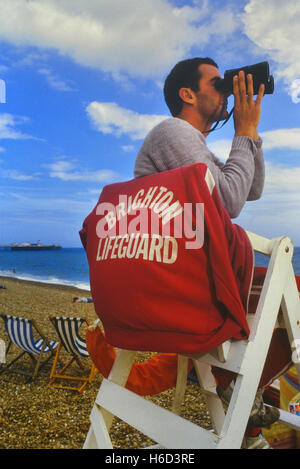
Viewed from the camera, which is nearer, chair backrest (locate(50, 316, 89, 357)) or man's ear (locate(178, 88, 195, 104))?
man's ear (locate(178, 88, 195, 104))

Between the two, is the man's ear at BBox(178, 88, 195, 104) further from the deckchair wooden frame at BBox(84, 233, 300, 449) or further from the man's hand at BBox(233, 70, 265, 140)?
the deckchair wooden frame at BBox(84, 233, 300, 449)

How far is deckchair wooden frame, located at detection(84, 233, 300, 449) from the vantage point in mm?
1059

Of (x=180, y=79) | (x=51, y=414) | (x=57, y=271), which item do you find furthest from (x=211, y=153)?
(x=57, y=271)

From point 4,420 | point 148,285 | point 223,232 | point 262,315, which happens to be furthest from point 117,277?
point 4,420

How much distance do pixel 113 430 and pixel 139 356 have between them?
3248 mm

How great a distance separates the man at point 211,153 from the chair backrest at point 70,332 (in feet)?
12.3

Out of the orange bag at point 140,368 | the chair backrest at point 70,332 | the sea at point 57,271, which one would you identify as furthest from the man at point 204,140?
the sea at point 57,271

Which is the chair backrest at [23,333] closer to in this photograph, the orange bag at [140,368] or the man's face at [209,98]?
the orange bag at [140,368]

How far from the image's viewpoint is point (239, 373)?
1081mm

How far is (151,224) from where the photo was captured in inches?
44.6

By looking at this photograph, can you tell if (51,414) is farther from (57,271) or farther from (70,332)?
(57,271)

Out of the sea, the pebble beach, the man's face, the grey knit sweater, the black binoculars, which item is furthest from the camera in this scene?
the sea

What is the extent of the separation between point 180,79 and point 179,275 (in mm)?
952

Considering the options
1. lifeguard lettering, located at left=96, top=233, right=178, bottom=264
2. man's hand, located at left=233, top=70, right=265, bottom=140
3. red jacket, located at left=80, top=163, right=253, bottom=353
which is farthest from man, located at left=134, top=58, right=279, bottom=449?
lifeguard lettering, located at left=96, top=233, right=178, bottom=264
